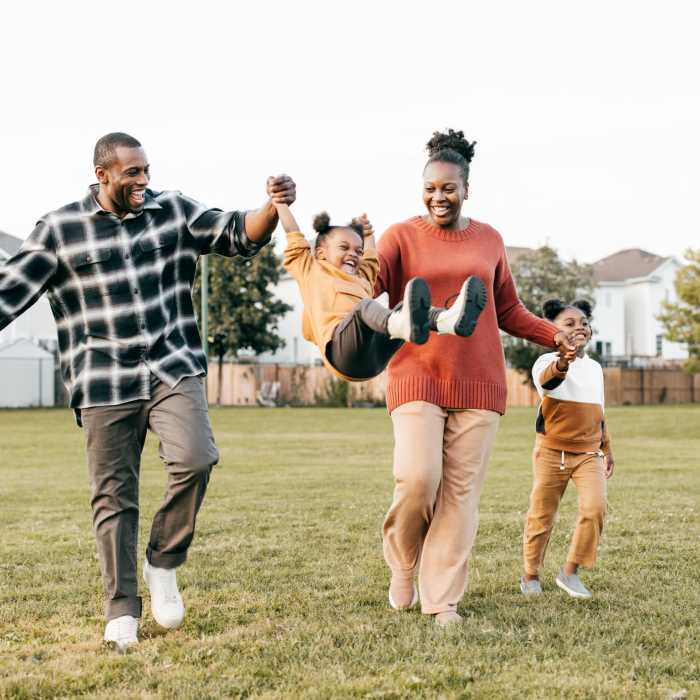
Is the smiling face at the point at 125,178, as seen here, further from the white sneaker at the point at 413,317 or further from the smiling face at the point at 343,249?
the white sneaker at the point at 413,317

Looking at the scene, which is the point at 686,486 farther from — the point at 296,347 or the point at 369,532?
the point at 296,347

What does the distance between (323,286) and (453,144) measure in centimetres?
141

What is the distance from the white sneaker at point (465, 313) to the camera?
15.4 ft

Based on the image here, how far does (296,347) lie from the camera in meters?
72.5

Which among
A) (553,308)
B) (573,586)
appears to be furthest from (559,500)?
(553,308)

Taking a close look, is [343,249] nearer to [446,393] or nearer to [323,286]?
[323,286]

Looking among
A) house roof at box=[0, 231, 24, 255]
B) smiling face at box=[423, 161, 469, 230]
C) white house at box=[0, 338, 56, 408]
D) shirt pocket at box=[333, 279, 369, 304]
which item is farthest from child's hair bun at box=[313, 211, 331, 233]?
house roof at box=[0, 231, 24, 255]

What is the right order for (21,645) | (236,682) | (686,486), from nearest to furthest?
(236,682) → (21,645) → (686,486)

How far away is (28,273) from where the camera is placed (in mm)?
5301

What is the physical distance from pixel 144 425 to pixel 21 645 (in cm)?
124

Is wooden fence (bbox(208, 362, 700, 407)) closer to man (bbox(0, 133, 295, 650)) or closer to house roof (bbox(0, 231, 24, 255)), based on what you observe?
house roof (bbox(0, 231, 24, 255))

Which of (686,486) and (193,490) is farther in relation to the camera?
(686,486)

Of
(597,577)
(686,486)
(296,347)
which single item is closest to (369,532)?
(597,577)

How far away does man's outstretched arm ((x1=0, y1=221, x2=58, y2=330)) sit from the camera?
5277 millimetres
